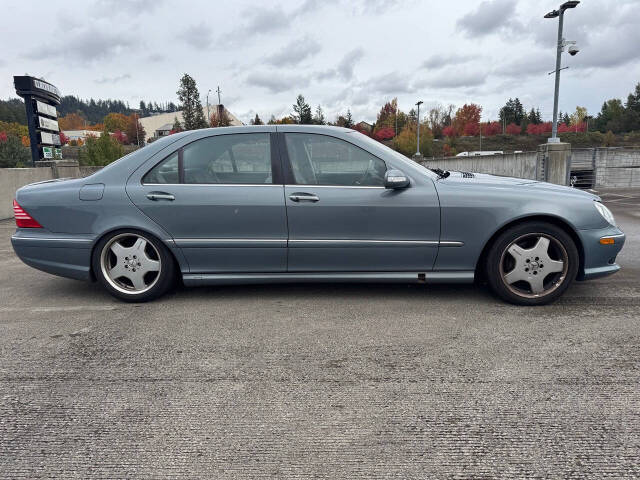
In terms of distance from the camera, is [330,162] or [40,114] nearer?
[330,162]

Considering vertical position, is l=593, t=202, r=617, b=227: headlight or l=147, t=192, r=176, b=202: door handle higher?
l=147, t=192, r=176, b=202: door handle

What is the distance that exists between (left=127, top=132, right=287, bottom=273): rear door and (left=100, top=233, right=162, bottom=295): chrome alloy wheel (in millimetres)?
271

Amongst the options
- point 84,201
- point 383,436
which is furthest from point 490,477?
point 84,201

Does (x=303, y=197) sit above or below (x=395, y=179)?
below

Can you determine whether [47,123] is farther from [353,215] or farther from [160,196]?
[353,215]

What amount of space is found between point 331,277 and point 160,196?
154cm

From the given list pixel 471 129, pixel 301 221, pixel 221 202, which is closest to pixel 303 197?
pixel 301 221

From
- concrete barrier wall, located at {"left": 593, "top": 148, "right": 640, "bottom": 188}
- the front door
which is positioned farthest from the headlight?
concrete barrier wall, located at {"left": 593, "top": 148, "right": 640, "bottom": 188}

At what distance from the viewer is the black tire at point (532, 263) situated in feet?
11.8

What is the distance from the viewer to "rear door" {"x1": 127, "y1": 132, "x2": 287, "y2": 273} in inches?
146

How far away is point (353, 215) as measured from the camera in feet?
12.0

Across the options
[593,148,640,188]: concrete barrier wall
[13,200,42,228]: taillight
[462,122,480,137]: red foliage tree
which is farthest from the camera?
[462,122,480,137]: red foliage tree

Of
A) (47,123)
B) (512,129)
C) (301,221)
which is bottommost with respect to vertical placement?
(301,221)

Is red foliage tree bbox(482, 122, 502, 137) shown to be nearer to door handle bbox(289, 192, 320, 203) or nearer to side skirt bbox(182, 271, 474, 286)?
side skirt bbox(182, 271, 474, 286)
